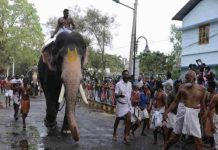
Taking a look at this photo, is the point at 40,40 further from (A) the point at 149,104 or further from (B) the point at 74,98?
(B) the point at 74,98

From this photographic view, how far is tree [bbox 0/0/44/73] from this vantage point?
51.7 metres

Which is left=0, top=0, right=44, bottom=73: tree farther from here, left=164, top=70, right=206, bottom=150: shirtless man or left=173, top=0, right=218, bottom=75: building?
left=164, top=70, right=206, bottom=150: shirtless man

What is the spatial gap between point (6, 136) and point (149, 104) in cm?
402

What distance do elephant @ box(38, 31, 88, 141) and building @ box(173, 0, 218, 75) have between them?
15350 millimetres

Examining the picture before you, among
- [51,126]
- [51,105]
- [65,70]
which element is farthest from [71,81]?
[51,126]

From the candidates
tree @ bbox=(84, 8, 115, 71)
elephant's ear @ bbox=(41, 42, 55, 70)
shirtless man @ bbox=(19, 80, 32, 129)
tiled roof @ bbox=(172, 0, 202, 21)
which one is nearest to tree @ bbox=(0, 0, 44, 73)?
tree @ bbox=(84, 8, 115, 71)

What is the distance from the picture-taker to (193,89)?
351 inches

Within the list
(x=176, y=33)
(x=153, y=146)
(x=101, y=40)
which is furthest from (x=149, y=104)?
(x=176, y=33)

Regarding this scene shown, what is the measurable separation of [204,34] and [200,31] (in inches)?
25.1

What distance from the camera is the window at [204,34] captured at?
27.8 metres

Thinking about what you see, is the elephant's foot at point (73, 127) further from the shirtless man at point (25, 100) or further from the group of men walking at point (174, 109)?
the shirtless man at point (25, 100)

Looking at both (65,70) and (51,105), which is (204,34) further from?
(65,70)

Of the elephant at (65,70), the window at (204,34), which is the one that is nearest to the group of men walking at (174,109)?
the elephant at (65,70)

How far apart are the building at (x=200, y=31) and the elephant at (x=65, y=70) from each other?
50.4 feet
